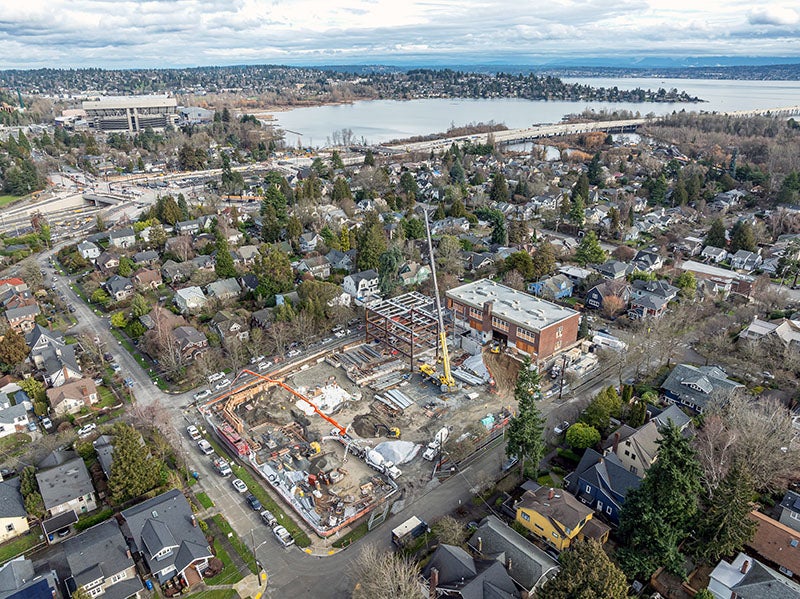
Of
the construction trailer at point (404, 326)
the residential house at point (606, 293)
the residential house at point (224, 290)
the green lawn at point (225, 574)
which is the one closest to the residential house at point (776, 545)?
the green lawn at point (225, 574)

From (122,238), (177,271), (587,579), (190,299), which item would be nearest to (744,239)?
(587,579)

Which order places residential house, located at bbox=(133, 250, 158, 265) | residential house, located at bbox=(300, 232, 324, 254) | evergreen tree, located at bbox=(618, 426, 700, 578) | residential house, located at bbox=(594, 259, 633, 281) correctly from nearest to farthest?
evergreen tree, located at bbox=(618, 426, 700, 578), residential house, located at bbox=(594, 259, 633, 281), residential house, located at bbox=(133, 250, 158, 265), residential house, located at bbox=(300, 232, 324, 254)

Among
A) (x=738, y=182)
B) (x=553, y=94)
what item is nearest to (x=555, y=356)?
(x=738, y=182)

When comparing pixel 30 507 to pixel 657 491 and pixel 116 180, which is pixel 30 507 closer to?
pixel 657 491

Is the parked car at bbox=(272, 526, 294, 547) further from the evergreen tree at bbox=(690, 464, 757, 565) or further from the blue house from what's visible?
the evergreen tree at bbox=(690, 464, 757, 565)

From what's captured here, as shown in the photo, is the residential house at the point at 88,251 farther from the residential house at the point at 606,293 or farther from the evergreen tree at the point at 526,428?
the residential house at the point at 606,293

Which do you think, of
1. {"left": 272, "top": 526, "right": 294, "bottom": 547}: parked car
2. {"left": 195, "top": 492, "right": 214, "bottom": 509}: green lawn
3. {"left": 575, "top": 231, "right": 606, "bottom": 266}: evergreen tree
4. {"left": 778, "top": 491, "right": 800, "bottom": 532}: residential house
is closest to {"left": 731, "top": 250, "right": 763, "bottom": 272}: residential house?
{"left": 575, "top": 231, "right": 606, "bottom": 266}: evergreen tree
